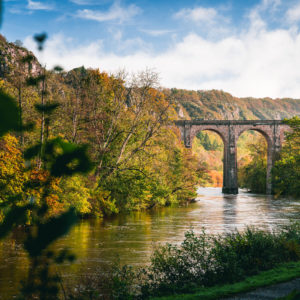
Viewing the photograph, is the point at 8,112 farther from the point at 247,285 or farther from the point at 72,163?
the point at 247,285

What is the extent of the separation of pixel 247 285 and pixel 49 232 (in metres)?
7.68

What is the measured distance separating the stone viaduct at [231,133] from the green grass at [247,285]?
5212 centimetres

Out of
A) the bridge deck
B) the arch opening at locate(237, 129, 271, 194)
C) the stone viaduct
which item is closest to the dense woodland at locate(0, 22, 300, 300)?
the arch opening at locate(237, 129, 271, 194)

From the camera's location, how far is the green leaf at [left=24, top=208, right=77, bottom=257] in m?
0.82

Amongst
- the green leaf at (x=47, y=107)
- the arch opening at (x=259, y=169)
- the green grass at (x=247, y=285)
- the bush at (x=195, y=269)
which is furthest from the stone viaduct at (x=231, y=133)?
the green leaf at (x=47, y=107)

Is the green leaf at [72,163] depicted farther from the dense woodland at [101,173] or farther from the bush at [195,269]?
the bush at [195,269]

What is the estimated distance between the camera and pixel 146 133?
24.3m

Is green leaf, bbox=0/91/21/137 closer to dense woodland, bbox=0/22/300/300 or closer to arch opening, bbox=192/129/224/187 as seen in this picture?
dense woodland, bbox=0/22/300/300

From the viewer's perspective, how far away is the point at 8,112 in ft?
1.90

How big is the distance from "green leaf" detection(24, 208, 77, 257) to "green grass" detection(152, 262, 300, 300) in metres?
6.88

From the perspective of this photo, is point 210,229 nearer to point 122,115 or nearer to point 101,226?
point 101,226

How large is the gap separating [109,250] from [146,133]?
1182 cm

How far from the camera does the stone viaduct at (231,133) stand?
62.1 meters

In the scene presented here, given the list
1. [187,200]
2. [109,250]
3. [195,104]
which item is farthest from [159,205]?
[195,104]
